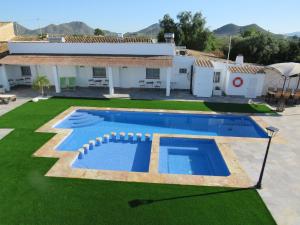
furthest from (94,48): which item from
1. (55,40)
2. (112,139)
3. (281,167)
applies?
(281,167)

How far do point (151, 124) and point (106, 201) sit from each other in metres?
9.36

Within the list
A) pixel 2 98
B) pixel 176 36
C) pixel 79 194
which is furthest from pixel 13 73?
pixel 176 36

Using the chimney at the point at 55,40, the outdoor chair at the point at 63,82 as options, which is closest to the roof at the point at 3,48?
the chimney at the point at 55,40

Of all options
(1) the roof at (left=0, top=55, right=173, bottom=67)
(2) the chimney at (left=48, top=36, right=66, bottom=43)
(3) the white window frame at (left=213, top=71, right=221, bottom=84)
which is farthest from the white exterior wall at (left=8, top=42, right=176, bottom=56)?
(3) the white window frame at (left=213, top=71, right=221, bottom=84)

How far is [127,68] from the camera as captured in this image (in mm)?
26219

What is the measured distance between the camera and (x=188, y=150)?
1441 cm

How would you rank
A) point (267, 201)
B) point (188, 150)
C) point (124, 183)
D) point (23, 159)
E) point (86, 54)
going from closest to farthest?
1. point (267, 201)
2. point (124, 183)
3. point (23, 159)
4. point (188, 150)
5. point (86, 54)

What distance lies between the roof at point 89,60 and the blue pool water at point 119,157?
1050 centimetres

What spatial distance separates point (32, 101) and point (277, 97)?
886 inches

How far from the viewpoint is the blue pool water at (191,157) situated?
40.1 ft

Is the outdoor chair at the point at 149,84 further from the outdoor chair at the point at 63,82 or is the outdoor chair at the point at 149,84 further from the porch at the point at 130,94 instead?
the outdoor chair at the point at 63,82

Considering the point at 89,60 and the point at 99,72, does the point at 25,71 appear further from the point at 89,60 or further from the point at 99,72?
the point at 89,60

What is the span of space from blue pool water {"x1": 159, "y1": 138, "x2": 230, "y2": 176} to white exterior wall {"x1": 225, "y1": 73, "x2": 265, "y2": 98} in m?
11.0

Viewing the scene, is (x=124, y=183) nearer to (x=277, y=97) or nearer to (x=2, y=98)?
(x=2, y=98)
